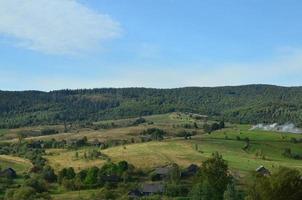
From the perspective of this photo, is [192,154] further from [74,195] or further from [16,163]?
[74,195]

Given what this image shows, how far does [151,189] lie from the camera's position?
110 meters

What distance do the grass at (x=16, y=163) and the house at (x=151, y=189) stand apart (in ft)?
131

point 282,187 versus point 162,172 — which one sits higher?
point 282,187

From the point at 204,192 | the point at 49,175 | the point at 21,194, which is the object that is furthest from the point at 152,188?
the point at 204,192

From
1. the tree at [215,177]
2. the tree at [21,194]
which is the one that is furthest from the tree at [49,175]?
the tree at [215,177]

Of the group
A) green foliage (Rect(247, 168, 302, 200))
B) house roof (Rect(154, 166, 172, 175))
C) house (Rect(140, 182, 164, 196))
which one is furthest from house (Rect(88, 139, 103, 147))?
green foliage (Rect(247, 168, 302, 200))

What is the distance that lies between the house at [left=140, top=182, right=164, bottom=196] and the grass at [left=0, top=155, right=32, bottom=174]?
39.9 metres

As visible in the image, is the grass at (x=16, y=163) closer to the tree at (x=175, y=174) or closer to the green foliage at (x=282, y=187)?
the tree at (x=175, y=174)

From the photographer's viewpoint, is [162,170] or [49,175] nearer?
[49,175]

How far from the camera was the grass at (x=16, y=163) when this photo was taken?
14212 cm

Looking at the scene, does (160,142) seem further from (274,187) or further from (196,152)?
(274,187)

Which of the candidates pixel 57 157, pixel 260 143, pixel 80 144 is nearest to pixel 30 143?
pixel 80 144

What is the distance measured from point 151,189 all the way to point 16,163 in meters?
54.6

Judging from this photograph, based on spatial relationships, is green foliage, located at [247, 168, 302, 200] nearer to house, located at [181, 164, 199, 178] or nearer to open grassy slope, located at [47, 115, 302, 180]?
open grassy slope, located at [47, 115, 302, 180]
